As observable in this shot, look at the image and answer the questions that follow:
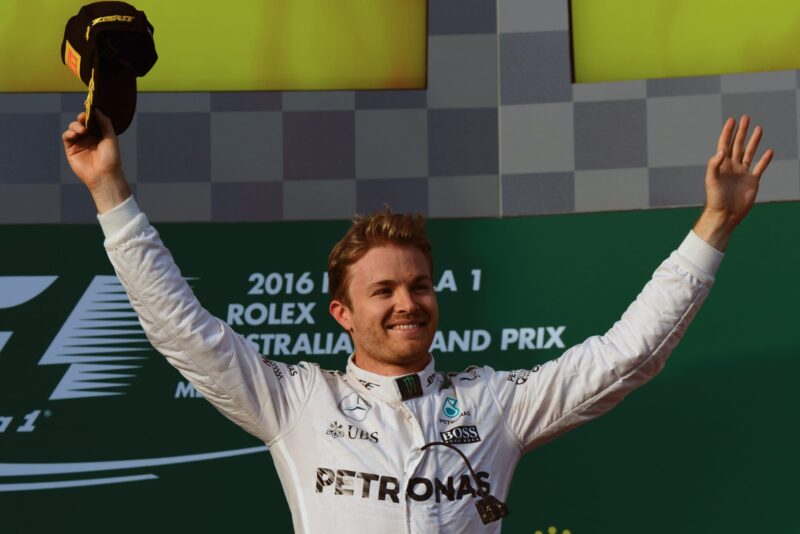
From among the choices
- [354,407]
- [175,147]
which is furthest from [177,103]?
[354,407]

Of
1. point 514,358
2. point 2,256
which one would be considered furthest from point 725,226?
point 2,256

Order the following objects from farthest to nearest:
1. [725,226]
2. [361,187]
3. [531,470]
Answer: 1. [361,187]
2. [531,470]
3. [725,226]

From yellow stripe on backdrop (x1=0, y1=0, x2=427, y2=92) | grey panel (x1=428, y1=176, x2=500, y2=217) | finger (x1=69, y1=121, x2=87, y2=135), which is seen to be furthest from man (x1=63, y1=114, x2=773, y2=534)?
yellow stripe on backdrop (x1=0, y1=0, x2=427, y2=92)

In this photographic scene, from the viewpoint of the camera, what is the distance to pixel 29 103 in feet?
14.8

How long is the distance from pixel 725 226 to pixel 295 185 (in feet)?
6.95

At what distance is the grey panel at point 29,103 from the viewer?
449 cm

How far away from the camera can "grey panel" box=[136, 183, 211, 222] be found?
14.6ft

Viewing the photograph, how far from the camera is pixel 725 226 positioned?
2641 mm

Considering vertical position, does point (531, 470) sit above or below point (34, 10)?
below

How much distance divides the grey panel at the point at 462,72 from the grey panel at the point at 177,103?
0.79 m

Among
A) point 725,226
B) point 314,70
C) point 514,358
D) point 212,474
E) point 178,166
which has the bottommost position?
point 212,474

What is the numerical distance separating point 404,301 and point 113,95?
717mm

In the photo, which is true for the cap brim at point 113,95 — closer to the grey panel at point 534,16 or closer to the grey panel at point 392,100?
the grey panel at point 392,100

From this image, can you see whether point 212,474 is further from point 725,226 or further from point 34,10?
point 725,226
